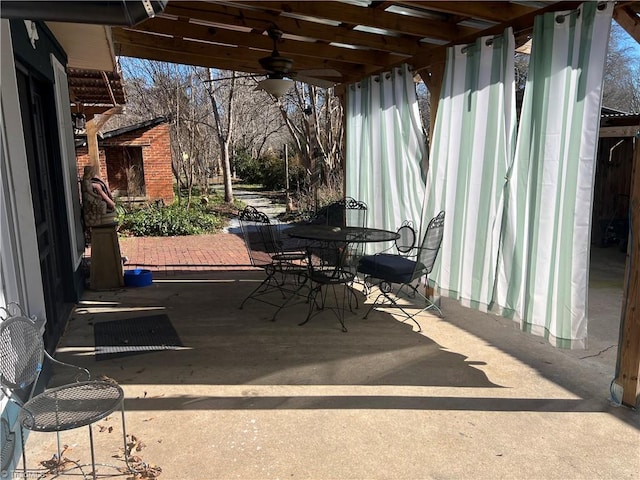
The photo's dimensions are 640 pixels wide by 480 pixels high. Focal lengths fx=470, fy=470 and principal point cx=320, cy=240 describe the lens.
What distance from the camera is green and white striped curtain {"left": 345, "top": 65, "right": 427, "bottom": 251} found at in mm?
4859

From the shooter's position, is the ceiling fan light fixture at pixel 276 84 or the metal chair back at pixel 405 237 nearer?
the ceiling fan light fixture at pixel 276 84

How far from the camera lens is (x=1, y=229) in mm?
2232

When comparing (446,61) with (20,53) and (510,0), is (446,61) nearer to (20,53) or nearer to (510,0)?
(510,0)

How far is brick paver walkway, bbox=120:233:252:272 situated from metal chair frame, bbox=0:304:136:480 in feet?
14.0

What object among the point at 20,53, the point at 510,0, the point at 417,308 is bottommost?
the point at 417,308

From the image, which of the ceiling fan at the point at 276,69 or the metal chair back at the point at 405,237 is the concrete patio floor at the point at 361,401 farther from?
the ceiling fan at the point at 276,69

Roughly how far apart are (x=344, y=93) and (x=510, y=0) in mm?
3301

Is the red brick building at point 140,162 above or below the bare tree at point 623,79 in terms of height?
below

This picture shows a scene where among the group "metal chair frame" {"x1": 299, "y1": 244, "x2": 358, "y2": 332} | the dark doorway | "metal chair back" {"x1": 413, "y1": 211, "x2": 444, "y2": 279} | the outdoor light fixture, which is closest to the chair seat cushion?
"metal chair back" {"x1": 413, "y1": 211, "x2": 444, "y2": 279}

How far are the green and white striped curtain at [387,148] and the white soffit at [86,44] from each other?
279 centimetres

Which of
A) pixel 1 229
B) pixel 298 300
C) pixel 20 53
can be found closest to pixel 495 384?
pixel 298 300

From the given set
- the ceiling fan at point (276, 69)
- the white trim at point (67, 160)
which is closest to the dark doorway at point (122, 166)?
the white trim at point (67, 160)

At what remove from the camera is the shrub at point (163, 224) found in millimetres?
9195

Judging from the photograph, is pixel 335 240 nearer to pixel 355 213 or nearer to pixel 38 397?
pixel 355 213
